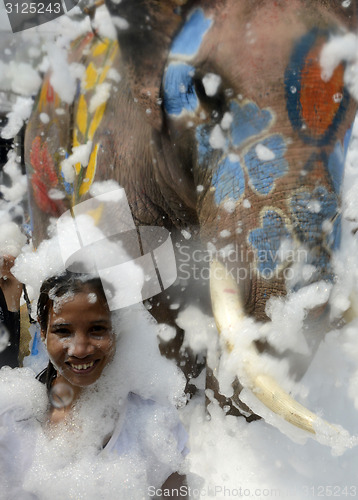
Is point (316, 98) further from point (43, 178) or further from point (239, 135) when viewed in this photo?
point (43, 178)

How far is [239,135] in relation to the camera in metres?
1.62

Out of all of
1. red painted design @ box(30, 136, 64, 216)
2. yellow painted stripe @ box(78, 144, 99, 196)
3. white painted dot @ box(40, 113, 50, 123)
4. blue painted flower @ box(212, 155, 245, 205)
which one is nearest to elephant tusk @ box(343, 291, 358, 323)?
blue painted flower @ box(212, 155, 245, 205)

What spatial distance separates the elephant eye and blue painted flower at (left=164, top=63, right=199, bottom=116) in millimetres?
15

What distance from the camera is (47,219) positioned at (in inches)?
93.8

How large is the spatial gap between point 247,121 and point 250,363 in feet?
2.06

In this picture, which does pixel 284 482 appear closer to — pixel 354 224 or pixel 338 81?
pixel 354 224

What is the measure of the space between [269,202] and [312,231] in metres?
0.13

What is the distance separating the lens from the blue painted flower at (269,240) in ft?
4.83

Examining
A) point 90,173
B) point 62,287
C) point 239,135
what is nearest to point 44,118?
point 90,173

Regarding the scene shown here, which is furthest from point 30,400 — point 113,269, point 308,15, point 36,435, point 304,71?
point 308,15

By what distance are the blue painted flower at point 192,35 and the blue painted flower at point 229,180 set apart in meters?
0.32

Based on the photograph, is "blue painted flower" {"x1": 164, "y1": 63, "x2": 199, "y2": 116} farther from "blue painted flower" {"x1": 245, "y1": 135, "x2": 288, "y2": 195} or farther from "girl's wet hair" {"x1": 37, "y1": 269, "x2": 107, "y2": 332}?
"girl's wet hair" {"x1": 37, "y1": 269, "x2": 107, "y2": 332}

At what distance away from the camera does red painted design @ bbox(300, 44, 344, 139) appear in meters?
1.54

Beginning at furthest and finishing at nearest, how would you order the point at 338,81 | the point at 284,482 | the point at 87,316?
the point at 284,482 < the point at 338,81 < the point at 87,316
